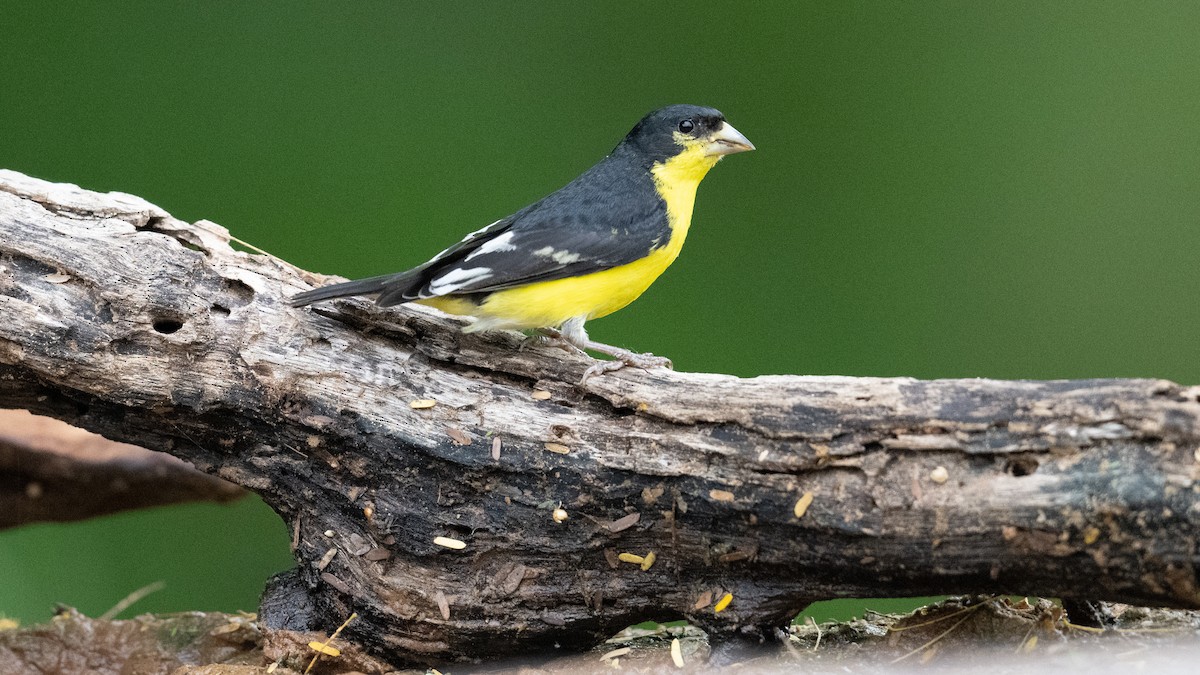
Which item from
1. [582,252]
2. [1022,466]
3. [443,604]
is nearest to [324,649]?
[443,604]

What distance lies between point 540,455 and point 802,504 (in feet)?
2.21

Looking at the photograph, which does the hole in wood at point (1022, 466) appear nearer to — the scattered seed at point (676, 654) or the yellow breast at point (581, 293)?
the scattered seed at point (676, 654)

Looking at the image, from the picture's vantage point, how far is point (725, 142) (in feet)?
11.2

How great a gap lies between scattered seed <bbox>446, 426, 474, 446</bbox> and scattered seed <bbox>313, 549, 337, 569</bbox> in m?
0.50

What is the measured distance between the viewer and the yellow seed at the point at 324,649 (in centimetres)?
277

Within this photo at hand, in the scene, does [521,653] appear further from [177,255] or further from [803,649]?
[177,255]

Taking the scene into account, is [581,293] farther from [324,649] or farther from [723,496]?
[324,649]

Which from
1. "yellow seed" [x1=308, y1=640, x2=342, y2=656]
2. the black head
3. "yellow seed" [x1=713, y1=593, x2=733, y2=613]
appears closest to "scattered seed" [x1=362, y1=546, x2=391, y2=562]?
"yellow seed" [x1=308, y1=640, x2=342, y2=656]

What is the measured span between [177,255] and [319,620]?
1123 millimetres

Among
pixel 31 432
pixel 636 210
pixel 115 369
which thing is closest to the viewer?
pixel 115 369

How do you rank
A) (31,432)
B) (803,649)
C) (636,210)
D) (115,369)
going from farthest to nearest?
(31,432), (636,210), (115,369), (803,649)

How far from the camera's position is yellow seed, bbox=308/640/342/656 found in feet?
9.08

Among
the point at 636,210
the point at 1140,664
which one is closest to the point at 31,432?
the point at 636,210

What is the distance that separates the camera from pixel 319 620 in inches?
114
